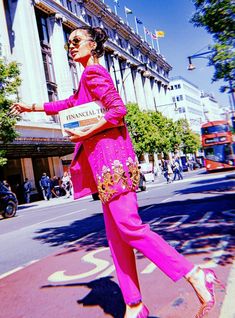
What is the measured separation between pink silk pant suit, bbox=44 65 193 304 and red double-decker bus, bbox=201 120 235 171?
27.4 meters

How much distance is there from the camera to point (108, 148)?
2340 millimetres

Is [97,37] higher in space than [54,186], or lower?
higher

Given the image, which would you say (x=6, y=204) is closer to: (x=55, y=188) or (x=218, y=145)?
(x=55, y=188)

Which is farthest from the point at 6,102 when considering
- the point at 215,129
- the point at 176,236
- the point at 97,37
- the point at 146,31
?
the point at 146,31

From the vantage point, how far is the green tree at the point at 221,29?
9984 mm

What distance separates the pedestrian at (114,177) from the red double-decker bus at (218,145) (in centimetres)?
2738

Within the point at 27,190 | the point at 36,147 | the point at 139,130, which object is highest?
the point at 139,130

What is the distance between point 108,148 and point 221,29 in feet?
30.6

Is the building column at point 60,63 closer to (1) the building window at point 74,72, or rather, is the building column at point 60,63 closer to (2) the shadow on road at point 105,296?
(1) the building window at point 74,72

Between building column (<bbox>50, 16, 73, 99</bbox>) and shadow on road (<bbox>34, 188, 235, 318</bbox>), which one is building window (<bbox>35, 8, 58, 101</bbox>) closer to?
building column (<bbox>50, 16, 73, 99</bbox>)

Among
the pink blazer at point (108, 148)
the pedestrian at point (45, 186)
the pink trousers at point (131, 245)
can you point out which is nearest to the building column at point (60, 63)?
the pedestrian at point (45, 186)

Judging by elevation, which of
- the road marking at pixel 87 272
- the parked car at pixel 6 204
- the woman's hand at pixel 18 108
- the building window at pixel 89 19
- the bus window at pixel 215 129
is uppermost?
the building window at pixel 89 19

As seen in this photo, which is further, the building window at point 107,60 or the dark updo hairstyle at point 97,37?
the building window at point 107,60

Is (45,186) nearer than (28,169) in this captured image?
Yes
